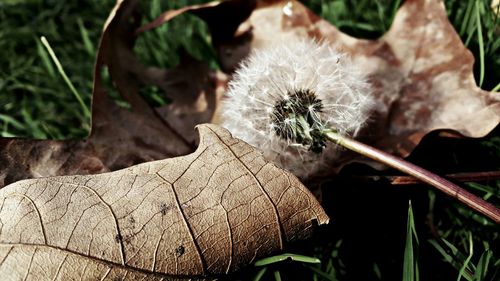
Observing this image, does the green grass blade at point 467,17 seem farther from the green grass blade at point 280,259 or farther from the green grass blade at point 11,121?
the green grass blade at point 11,121

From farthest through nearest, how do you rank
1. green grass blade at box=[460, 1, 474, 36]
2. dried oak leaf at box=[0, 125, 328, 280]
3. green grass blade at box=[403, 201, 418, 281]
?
green grass blade at box=[460, 1, 474, 36]
green grass blade at box=[403, 201, 418, 281]
dried oak leaf at box=[0, 125, 328, 280]

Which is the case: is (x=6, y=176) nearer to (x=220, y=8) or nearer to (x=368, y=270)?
(x=220, y=8)

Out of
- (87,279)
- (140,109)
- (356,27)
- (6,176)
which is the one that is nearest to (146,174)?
Result: (87,279)

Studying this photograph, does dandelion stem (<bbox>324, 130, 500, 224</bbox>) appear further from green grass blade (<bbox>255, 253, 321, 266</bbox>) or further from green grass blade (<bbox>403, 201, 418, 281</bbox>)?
green grass blade (<bbox>255, 253, 321, 266</bbox>)

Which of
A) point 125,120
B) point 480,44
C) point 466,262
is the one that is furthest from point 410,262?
point 125,120

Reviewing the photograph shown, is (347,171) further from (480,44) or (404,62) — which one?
(480,44)

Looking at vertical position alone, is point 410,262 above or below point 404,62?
below

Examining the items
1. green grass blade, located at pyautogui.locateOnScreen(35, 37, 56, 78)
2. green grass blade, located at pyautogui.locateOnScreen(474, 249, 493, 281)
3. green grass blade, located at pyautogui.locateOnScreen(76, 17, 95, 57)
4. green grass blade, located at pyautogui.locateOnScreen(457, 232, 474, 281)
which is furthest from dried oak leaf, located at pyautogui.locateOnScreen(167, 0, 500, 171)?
green grass blade, located at pyautogui.locateOnScreen(35, 37, 56, 78)

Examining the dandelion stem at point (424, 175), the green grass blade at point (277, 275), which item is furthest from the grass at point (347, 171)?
the dandelion stem at point (424, 175)
